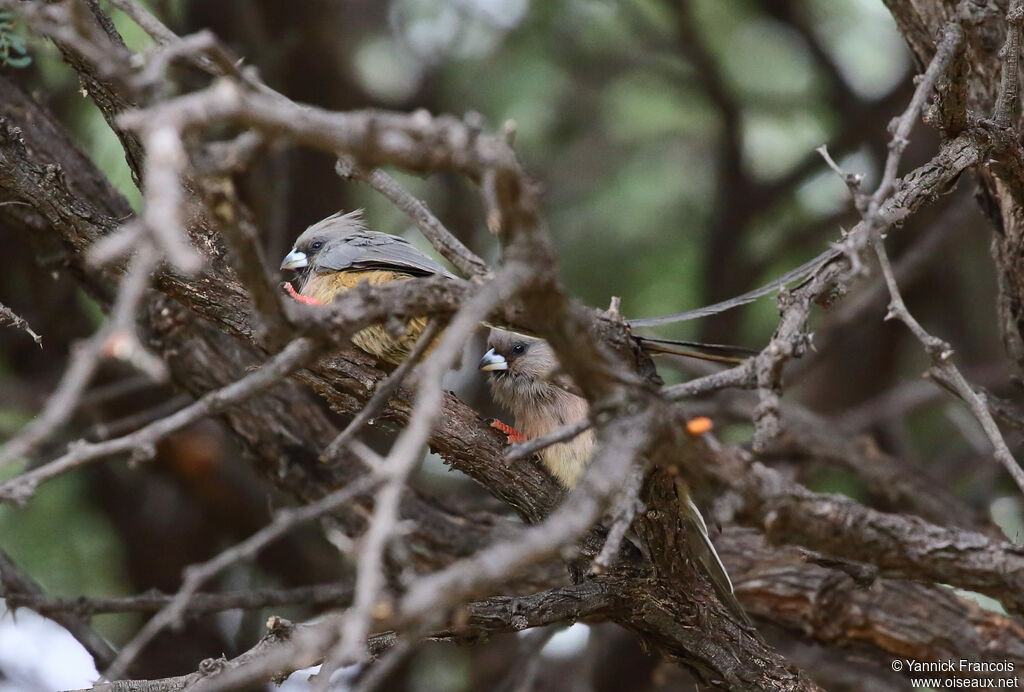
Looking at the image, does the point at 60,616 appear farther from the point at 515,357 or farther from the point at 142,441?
the point at 142,441

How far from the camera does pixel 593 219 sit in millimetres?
7359

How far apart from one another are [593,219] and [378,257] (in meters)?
3.37

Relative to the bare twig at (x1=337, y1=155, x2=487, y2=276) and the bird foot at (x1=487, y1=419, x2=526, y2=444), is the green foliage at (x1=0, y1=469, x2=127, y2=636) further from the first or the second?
the bare twig at (x1=337, y1=155, x2=487, y2=276)

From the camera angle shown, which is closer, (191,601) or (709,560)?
(709,560)

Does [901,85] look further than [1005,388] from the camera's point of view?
Yes

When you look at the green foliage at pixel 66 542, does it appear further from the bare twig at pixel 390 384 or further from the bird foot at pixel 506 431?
the bare twig at pixel 390 384

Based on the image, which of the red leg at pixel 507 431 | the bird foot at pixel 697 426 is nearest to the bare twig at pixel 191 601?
the red leg at pixel 507 431

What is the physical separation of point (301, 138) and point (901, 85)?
5622 mm

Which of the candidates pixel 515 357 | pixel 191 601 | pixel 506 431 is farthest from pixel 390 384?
pixel 191 601

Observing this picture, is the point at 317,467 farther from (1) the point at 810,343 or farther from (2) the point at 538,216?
(2) the point at 538,216

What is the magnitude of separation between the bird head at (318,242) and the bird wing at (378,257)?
6 centimetres

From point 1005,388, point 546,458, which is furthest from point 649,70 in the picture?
point 546,458

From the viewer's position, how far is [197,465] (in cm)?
626

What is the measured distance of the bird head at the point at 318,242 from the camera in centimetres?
451
